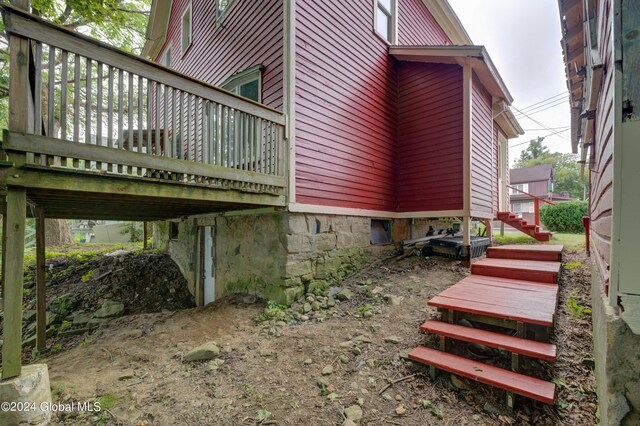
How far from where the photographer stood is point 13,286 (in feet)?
7.68

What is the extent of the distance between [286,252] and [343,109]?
3.09m

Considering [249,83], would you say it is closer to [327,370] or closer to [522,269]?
[327,370]

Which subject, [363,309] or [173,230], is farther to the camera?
[173,230]

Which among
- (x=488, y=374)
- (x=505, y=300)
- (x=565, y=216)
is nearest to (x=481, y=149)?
(x=505, y=300)

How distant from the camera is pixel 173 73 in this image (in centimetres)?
326

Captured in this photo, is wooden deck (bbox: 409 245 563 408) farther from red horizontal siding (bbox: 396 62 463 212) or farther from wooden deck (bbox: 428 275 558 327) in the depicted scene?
red horizontal siding (bbox: 396 62 463 212)

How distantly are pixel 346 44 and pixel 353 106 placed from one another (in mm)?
1248

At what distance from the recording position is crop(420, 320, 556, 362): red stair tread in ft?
7.54

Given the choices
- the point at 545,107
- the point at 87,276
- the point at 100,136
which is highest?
the point at 545,107

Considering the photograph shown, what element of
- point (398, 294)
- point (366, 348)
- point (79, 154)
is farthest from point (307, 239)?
point (79, 154)

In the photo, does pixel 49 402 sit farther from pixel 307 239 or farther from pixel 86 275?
pixel 86 275

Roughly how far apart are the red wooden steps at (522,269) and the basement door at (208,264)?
5168mm

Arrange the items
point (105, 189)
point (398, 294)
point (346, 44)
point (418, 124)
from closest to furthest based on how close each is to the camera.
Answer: point (105, 189) → point (398, 294) → point (346, 44) → point (418, 124)

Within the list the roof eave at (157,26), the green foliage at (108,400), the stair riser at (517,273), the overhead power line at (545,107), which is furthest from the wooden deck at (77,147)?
the overhead power line at (545,107)
